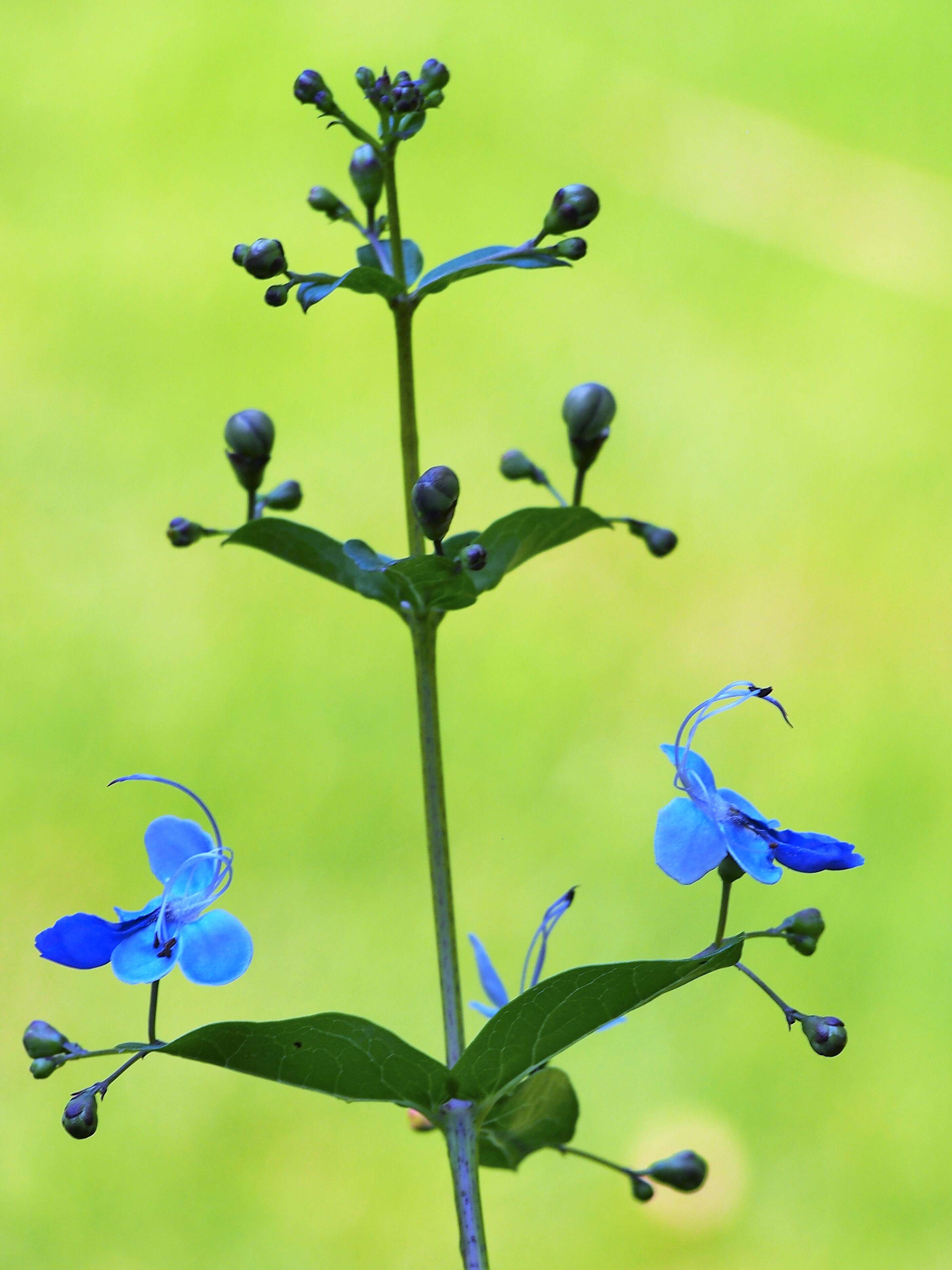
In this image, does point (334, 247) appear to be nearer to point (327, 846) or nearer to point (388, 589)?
point (327, 846)

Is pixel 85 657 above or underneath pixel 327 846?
above

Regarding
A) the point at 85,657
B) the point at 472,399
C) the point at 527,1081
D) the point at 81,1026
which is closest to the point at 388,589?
the point at 527,1081

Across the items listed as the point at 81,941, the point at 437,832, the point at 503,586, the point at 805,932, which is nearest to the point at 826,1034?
the point at 805,932

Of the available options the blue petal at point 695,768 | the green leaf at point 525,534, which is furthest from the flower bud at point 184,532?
the blue petal at point 695,768

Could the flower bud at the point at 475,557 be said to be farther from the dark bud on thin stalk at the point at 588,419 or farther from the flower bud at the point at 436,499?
the dark bud on thin stalk at the point at 588,419

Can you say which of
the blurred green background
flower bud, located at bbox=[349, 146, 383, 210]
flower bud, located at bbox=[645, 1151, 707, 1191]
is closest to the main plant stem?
flower bud, located at bbox=[349, 146, 383, 210]

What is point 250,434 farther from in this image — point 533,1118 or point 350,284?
point 533,1118

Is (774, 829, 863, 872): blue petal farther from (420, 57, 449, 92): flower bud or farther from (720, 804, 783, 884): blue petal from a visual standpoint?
(420, 57, 449, 92): flower bud
